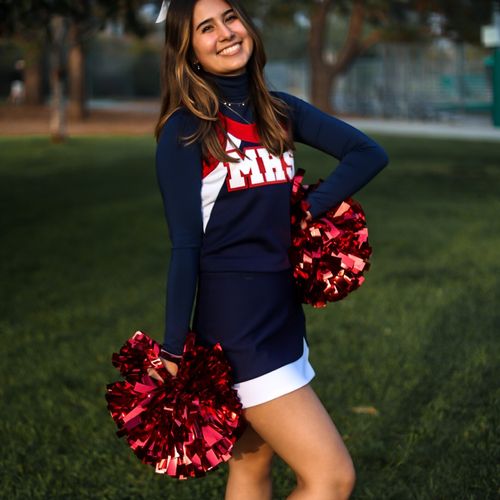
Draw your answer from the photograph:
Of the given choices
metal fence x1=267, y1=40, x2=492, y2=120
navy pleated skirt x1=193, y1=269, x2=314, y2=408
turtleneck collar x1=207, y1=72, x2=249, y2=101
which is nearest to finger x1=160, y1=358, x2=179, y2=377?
navy pleated skirt x1=193, y1=269, x2=314, y2=408

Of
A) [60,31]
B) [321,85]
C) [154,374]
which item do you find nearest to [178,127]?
[154,374]

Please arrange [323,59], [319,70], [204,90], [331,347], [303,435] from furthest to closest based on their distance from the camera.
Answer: [323,59] → [319,70] → [331,347] → [204,90] → [303,435]

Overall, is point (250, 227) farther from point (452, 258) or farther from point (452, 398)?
point (452, 258)

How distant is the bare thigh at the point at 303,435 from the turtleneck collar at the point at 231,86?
0.80 meters

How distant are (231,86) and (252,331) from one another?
664mm

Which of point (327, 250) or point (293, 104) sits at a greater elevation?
point (293, 104)

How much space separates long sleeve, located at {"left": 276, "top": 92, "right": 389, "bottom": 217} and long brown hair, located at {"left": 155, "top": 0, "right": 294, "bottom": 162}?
2.5 inches

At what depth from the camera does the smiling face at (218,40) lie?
2719mm

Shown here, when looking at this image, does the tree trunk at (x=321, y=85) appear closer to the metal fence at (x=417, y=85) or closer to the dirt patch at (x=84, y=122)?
the metal fence at (x=417, y=85)

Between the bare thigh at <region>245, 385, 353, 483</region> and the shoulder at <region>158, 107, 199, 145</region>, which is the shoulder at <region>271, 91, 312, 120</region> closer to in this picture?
the shoulder at <region>158, 107, 199, 145</region>

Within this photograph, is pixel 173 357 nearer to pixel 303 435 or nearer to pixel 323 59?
pixel 303 435

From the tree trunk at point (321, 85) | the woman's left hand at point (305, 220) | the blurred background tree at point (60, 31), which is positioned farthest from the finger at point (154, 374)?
the tree trunk at point (321, 85)

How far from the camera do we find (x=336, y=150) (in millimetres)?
2820

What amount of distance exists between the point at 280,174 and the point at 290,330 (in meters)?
0.41
